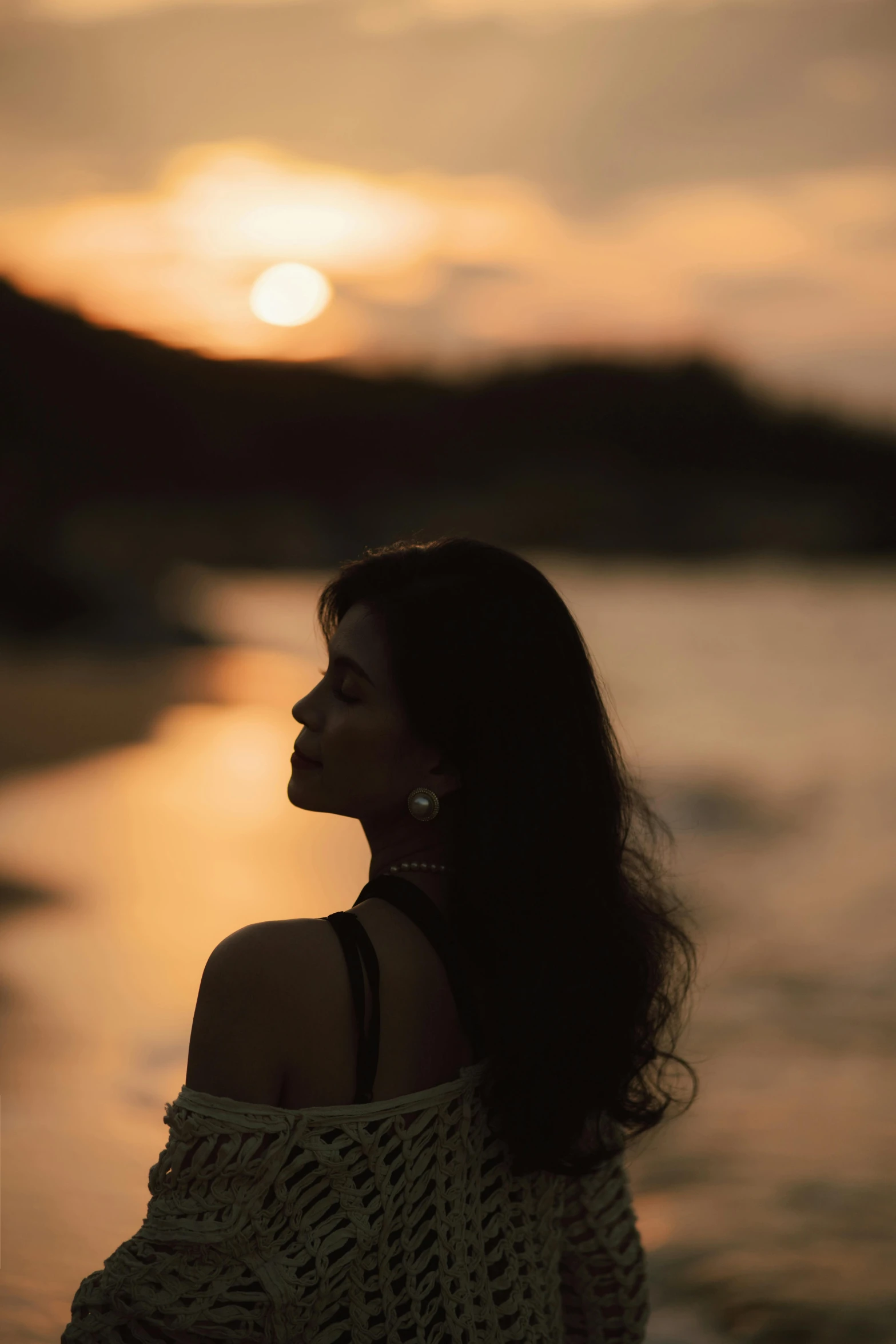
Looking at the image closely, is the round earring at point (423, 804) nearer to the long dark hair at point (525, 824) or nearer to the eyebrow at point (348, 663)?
the long dark hair at point (525, 824)

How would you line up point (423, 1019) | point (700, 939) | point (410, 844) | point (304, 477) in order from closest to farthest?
point (423, 1019) → point (410, 844) → point (700, 939) → point (304, 477)

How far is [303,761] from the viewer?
1.64 metres

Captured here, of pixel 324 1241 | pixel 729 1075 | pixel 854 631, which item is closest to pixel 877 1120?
pixel 729 1075

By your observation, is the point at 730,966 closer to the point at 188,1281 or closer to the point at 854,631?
the point at 188,1281

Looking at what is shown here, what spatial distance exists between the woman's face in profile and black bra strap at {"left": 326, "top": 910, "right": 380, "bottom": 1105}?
0.63 ft

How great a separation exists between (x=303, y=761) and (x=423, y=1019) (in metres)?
0.35

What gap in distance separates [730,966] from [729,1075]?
3.10 ft

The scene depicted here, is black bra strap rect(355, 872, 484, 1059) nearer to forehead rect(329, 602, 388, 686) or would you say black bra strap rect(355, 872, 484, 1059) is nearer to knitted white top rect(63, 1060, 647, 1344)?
knitted white top rect(63, 1060, 647, 1344)

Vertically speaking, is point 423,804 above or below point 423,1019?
above

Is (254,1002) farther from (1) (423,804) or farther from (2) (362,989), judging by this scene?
(1) (423,804)

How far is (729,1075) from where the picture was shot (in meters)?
4.36

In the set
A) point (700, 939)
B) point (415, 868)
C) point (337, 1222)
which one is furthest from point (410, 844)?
point (700, 939)

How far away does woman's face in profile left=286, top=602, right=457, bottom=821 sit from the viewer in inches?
62.7

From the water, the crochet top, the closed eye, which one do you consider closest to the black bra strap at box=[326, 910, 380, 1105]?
the crochet top
